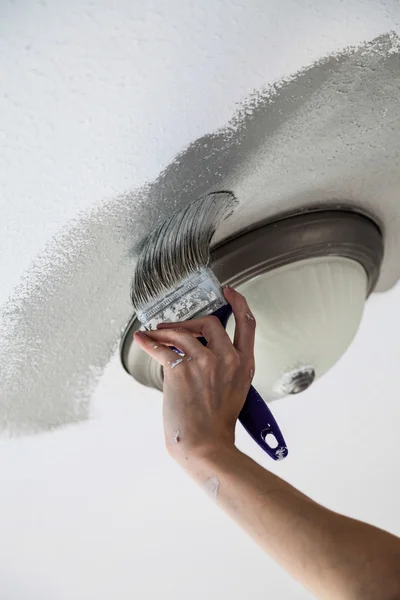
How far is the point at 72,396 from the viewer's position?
0.86 metres

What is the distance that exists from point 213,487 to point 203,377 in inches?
4.4

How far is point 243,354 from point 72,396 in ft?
1.05

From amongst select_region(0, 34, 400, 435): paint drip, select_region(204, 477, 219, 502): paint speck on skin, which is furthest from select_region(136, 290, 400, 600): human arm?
select_region(0, 34, 400, 435): paint drip

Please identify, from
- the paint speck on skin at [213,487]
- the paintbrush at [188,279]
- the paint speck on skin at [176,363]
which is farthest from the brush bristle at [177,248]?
the paint speck on skin at [213,487]

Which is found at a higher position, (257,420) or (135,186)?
(135,186)

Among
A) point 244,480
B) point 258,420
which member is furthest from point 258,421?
point 244,480

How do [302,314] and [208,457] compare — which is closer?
[208,457]

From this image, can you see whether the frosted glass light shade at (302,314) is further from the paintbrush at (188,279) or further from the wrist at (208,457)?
the wrist at (208,457)

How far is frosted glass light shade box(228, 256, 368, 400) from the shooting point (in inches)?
29.0

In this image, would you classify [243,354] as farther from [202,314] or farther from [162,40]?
[162,40]

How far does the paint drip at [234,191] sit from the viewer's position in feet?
1.92

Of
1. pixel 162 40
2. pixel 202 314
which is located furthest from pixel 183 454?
pixel 162 40

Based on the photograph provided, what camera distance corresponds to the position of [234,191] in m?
0.67

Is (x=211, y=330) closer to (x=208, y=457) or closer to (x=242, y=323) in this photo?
(x=242, y=323)
